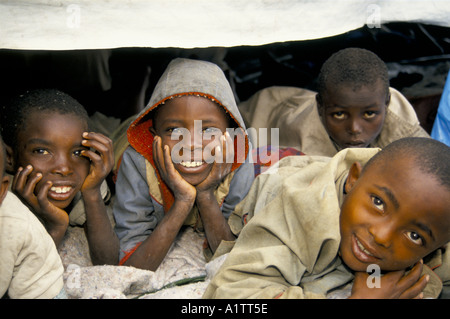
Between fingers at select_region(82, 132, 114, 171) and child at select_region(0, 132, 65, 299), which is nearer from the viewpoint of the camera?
child at select_region(0, 132, 65, 299)

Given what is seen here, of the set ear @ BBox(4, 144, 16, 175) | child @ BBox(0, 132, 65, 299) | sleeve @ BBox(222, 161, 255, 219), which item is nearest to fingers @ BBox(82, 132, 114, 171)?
ear @ BBox(4, 144, 16, 175)

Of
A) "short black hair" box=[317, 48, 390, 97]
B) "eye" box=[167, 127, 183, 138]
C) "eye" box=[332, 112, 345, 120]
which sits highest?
"short black hair" box=[317, 48, 390, 97]

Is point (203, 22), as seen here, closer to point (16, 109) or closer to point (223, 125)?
point (223, 125)

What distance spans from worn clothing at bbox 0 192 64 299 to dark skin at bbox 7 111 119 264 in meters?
0.24

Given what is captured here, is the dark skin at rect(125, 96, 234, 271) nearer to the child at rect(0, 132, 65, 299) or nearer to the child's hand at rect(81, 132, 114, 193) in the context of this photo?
the child's hand at rect(81, 132, 114, 193)

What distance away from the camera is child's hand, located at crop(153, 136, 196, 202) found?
1691 millimetres

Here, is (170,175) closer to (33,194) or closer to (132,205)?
(132,205)

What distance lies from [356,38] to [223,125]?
1307 mm

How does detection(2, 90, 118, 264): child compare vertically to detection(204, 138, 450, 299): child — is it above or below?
above

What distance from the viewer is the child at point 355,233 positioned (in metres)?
1.28

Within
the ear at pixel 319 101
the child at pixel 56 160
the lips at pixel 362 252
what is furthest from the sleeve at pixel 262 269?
the ear at pixel 319 101

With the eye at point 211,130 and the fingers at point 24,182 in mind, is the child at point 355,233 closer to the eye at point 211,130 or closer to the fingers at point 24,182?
the eye at point 211,130

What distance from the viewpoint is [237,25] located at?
1.71 metres

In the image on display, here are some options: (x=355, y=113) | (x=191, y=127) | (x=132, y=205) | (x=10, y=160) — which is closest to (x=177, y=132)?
(x=191, y=127)
